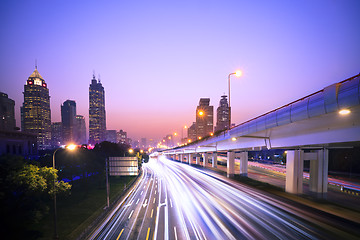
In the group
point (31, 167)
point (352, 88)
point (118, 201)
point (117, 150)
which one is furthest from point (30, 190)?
point (117, 150)

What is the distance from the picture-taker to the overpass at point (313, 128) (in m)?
11.9

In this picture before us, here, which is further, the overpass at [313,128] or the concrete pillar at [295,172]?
the concrete pillar at [295,172]

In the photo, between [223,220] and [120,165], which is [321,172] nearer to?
[223,220]

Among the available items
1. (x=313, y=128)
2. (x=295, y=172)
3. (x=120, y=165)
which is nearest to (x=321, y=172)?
(x=295, y=172)

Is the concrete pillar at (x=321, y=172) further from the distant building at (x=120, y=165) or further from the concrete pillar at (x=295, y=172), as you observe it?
the distant building at (x=120, y=165)

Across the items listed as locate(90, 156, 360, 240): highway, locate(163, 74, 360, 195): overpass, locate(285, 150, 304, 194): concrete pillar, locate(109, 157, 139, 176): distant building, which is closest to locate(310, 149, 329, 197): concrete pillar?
locate(163, 74, 360, 195): overpass

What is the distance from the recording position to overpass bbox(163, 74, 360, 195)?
11883 mm

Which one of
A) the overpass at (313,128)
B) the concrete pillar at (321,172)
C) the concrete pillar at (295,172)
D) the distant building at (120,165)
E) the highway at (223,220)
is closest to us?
the overpass at (313,128)

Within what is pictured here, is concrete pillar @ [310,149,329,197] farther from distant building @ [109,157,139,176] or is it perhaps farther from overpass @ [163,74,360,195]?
distant building @ [109,157,139,176]

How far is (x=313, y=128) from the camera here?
1780 cm

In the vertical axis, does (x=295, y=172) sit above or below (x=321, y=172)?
above

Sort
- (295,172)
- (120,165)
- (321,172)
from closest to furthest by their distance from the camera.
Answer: (295,172), (321,172), (120,165)

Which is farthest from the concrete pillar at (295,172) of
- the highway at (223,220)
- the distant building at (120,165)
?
the distant building at (120,165)

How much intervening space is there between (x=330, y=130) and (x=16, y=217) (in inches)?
1165
